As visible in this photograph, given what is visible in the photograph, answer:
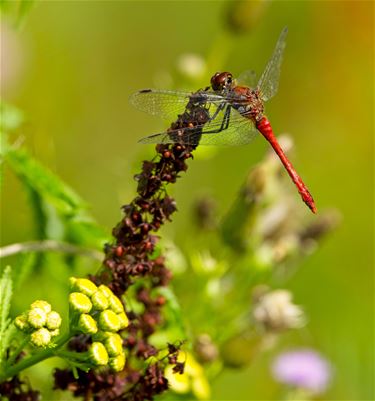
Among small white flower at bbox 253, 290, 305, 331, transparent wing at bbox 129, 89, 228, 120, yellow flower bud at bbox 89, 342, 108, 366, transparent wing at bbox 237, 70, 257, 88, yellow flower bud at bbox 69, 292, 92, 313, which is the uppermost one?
transparent wing at bbox 237, 70, 257, 88

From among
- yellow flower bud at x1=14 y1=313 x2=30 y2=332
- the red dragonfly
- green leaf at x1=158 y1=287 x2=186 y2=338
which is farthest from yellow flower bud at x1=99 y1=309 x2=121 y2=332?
the red dragonfly

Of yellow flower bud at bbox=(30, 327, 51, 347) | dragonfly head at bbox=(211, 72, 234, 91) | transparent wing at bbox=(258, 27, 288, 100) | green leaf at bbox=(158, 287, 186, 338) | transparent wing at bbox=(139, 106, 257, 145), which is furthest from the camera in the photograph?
transparent wing at bbox=(258, 27, 288, 100)

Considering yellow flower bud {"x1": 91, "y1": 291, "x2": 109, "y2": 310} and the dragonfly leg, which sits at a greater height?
the dragonfly leg

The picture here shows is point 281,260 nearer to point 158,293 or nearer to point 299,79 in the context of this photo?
point 158,293

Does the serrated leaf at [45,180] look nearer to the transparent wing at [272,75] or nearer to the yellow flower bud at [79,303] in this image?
the yellow flower bud at [79,303]

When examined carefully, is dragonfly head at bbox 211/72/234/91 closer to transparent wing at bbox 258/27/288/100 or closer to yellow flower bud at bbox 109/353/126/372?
transparent wing at bbox 258/27/288/100
